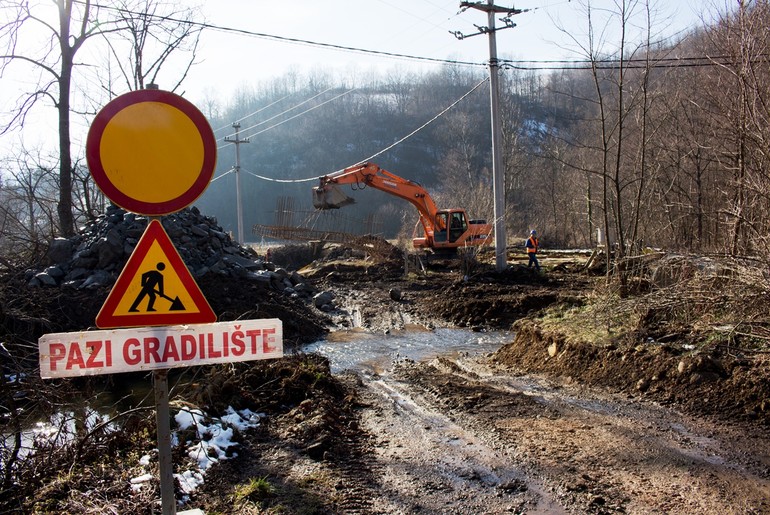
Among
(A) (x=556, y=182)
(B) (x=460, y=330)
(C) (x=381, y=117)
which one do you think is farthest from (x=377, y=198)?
(B) (x=460, y=330)

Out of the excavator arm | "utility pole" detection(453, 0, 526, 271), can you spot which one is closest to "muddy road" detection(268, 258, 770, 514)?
"utility pole" detection(453, 0, 526, 271)

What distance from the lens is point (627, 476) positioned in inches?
179

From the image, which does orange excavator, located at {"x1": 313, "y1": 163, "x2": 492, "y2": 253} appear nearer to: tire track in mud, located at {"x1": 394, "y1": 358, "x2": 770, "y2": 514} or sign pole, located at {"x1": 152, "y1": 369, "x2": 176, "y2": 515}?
tire track in mud, located at {"x1": 394, "y1": 358, "x2": 770, "y2": 514}

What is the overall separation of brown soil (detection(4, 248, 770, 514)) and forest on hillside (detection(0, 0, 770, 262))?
1.54 metres

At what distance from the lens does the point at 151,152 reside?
2805 millimetres

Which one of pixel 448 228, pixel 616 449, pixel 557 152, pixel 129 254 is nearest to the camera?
pixel 616 449

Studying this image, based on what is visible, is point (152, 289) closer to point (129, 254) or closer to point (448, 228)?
point (129, 254)

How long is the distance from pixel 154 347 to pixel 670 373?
6060mm

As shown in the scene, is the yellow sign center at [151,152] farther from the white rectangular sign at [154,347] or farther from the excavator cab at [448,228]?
the excavator cab at [448,228]

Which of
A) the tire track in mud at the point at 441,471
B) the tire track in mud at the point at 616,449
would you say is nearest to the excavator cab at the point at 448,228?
the tire track in mud at the point at 616,449

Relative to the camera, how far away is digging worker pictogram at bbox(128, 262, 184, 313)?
2.74m

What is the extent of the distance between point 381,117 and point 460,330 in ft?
318

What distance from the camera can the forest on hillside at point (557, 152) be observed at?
7602 mm

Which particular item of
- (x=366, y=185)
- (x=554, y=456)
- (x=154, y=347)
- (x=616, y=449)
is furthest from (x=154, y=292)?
(x=366, y=185)
